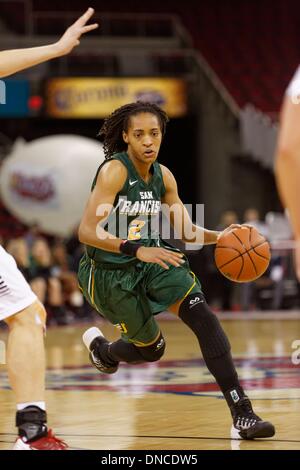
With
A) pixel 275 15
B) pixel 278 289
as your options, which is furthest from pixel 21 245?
pixel 275 15

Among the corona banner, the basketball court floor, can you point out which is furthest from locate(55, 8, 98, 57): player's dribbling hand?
the corona banner

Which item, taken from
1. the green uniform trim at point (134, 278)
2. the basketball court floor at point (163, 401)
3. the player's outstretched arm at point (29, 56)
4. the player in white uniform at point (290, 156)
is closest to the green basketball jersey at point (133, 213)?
the green uniform trim at point (134, 278)

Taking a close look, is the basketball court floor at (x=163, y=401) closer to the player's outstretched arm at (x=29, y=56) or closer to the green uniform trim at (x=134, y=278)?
the green uniform trim at (x=134, y=278)

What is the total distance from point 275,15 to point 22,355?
18370mm

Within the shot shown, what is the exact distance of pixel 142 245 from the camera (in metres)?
4.88

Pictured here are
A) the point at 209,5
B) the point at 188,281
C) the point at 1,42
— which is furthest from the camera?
the point at 209,5

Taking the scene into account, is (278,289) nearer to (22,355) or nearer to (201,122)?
(201,122)

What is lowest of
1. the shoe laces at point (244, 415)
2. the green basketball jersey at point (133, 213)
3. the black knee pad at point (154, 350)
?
the shoe laces at point (244, 415)

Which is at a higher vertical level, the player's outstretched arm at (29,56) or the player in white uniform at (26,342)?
the player's outstretched arm at (29,56)

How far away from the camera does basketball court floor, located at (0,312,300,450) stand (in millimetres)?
4695

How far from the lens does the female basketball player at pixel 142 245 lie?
193 inches

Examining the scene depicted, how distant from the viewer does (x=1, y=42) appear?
18656mm

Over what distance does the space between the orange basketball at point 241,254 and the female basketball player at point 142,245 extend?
0.11 m

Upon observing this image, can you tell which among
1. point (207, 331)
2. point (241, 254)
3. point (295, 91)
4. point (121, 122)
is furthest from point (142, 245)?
point (295, 91)
